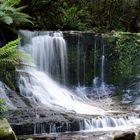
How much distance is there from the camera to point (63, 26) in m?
16.8

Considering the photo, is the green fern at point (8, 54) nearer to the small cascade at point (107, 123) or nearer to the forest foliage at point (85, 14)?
the small cascade at point (107, 123)

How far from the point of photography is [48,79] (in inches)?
581

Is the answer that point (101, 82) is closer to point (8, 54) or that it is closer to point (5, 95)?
point (5, 95)

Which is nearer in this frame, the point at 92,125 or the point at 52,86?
the point at 92,125

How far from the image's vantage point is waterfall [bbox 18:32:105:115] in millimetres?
12859

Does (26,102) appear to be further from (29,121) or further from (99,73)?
(99,73)

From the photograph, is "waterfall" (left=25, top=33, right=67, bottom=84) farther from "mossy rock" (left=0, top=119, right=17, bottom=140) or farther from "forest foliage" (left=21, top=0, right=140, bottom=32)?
"mossy rock" (left=0, top=119, right=17, bottom=140)

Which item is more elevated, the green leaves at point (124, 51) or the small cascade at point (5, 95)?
the green leaves at point (124, 51)

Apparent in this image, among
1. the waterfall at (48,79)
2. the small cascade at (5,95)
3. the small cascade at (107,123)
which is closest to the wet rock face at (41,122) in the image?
the small cascade at (107,123)

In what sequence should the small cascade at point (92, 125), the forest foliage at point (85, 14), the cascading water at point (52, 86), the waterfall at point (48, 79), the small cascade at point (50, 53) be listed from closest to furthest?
1. the small cascade at point (92, 125)
2. the cascading water at point (52, 86)
3. the waterfall at point (48, 79)
4. the small cascade at point (50, 53)
5. the forest foliage at point (85, 14)

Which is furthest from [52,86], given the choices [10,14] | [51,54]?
[10,14]

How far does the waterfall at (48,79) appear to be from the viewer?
506 inches

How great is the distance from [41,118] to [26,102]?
4.77 feet

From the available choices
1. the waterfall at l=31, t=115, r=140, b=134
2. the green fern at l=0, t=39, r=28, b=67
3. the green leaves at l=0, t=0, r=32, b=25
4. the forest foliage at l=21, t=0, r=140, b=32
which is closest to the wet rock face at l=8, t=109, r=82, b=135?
the waterfall at l=31, t=115, r=140, b=134
